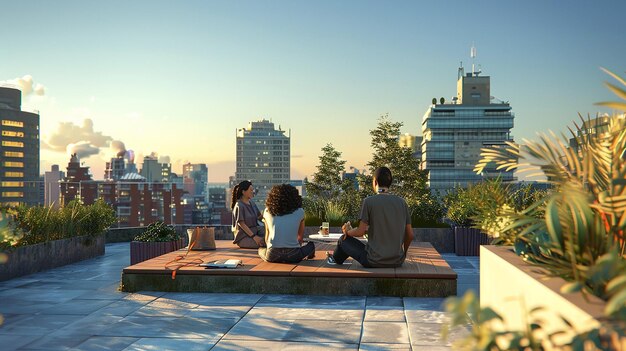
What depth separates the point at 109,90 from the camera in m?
52.2

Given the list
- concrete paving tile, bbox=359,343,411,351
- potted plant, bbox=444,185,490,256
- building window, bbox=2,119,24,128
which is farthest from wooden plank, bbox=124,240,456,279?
building window, bbox=2,119,24,128

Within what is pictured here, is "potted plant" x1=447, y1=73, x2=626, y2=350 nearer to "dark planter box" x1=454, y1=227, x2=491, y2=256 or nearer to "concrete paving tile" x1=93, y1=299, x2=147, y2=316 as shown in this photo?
"concrete paving tile" x1=93, y1=299, x2=147, y2=316

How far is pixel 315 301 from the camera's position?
6926 mm

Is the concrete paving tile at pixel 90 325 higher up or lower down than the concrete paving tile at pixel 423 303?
lower down

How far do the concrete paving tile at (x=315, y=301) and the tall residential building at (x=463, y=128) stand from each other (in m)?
161

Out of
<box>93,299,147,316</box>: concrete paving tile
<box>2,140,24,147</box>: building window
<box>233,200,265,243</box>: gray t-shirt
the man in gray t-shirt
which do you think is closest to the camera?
<box>93,299,147,316</box>: concrete paving tile

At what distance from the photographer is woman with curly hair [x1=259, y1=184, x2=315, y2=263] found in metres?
7.75

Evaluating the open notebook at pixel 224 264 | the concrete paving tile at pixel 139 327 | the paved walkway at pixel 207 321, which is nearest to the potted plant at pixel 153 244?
the paved walkway at pixel 207 321

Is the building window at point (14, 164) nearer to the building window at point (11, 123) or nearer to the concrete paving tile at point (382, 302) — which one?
the building window at point (11, 123)

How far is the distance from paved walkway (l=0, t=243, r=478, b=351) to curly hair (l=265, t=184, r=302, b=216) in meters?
1.12

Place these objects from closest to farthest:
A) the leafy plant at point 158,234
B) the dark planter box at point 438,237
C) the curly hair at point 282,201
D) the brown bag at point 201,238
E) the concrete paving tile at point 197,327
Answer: the concrete paving tile at point 197,327 < the curly hair at point 282,201 < the brown bag at point 201,238 < the leafy plant at point 158,234 < the dark planter box at point 438,237

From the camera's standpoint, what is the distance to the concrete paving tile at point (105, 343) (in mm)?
4984

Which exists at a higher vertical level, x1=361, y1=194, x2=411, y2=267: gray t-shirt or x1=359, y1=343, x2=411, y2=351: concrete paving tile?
x1=361, y1=194, x2=411, y2=267: gray t-shirt

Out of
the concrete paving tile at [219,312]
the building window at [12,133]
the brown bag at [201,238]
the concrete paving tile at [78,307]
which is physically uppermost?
the building window at [12,133]
